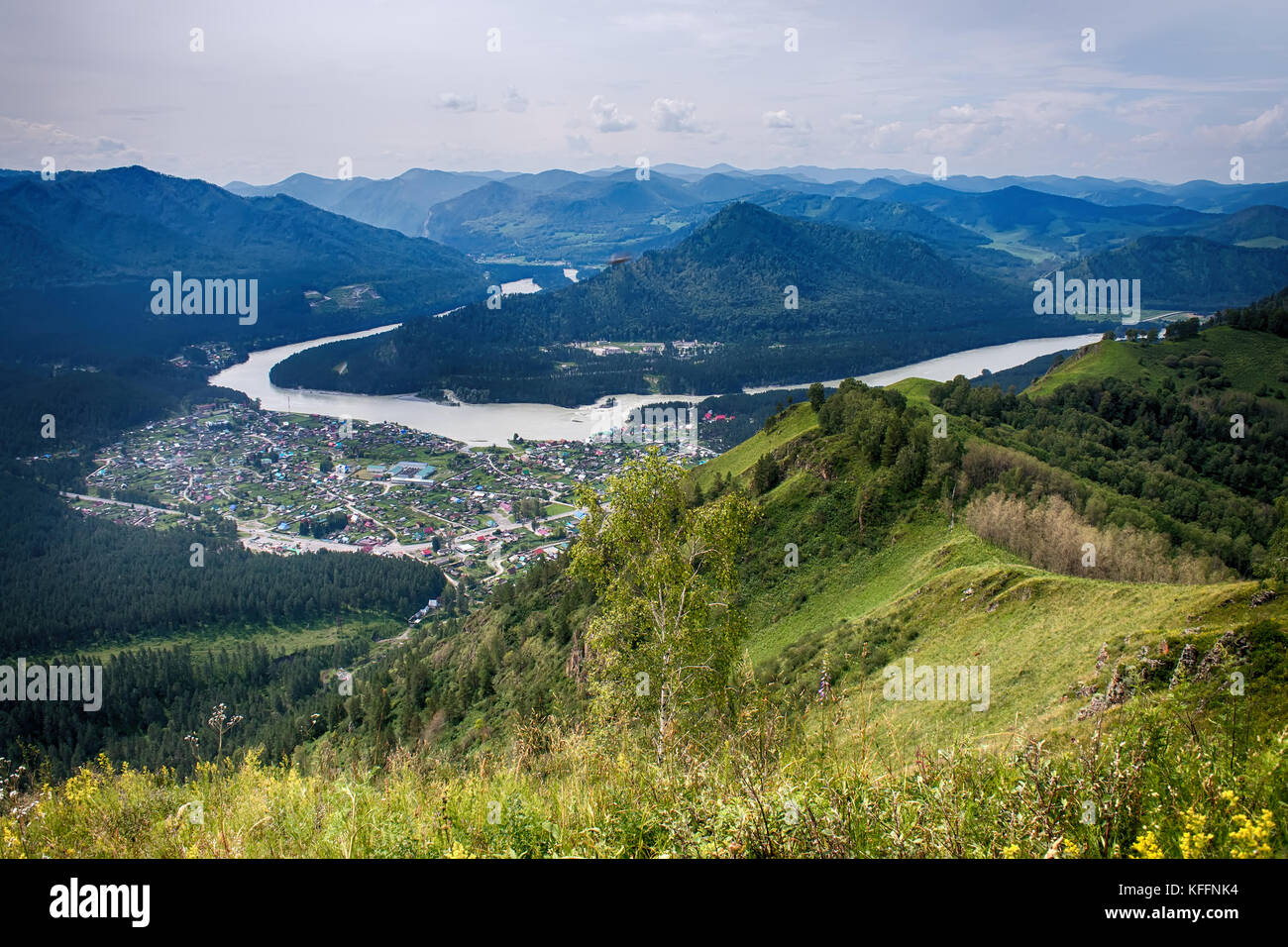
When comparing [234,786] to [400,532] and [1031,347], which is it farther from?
[1031,347]

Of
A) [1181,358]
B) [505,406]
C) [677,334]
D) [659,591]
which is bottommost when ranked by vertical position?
[659,591]

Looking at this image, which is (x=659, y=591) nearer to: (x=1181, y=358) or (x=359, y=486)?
(x=1181, y=358)

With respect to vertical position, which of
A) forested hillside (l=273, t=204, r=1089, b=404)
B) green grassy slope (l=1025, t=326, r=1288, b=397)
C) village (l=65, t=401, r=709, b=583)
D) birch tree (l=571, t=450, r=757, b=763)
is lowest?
village (l=65, t=401, r=709, b=583)

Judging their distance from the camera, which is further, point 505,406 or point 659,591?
point 505,406

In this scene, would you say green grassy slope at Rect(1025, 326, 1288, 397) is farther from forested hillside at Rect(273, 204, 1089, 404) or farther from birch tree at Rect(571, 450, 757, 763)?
forested hillside at Rect(273, 204, 1089, 404)

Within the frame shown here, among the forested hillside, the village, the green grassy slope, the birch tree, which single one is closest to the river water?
the forested hillside

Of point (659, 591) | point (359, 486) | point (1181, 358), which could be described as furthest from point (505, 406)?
point (659, 591)

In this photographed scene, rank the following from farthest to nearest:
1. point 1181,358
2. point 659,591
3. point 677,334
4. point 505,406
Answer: point 677,334 → point 505,406 → point 1181,358 → point 659,591

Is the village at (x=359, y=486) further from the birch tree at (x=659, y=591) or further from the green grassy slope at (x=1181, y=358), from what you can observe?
the birch tree at (x=659, y=591)

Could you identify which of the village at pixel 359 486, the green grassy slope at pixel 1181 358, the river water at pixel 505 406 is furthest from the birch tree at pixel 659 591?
the river water at pixel 505 406
